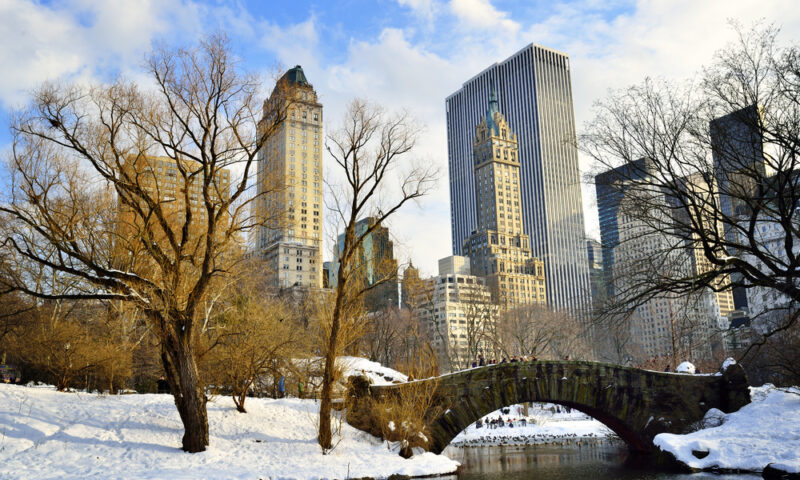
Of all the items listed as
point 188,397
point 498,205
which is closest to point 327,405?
point 188,397

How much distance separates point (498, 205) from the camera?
17212 cm

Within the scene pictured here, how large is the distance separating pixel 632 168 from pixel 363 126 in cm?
937

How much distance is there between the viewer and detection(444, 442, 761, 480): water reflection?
21.3 metres

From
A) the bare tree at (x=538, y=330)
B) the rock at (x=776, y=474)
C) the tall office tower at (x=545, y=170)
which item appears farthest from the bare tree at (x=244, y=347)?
the tall office tower at (x=545, y=170)

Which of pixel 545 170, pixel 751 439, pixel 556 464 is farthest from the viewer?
pixel 545 170

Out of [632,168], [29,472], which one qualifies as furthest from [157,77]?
[632,168]

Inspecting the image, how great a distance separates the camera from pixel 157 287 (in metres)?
16.8

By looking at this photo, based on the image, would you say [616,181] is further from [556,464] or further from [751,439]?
[556,464]

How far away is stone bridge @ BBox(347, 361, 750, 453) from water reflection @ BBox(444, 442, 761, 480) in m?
2.02

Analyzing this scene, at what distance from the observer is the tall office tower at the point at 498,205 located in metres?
154

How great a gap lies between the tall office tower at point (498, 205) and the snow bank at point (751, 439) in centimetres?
12595

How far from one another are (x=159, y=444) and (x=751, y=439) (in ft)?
68.0

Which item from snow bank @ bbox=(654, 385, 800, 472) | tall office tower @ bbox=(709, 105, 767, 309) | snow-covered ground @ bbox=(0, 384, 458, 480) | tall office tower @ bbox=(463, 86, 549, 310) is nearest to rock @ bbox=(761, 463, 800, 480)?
snow bank @ bbox=(654, 385, 800, 472)

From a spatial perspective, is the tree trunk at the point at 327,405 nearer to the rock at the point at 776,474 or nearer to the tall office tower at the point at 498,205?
the rock at the point at 776,474
